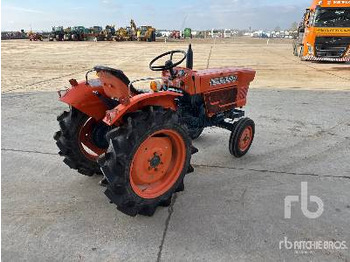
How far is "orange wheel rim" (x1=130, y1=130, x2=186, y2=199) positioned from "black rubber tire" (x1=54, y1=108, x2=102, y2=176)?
80cm

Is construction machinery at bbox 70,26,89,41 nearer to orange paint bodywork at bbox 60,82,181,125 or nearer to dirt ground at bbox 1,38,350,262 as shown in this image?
dirt ground at bbox 1,38,350,262

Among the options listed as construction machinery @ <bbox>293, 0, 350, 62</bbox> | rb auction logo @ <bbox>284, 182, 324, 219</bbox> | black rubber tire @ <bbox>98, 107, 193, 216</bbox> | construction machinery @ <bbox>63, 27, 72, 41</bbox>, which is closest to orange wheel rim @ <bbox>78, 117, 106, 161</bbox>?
black rubber tire @ <bbox>98, 107, 193, 216</bbox>

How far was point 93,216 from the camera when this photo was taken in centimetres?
276

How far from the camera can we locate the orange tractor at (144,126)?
8.14 ft

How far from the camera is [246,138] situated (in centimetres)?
407

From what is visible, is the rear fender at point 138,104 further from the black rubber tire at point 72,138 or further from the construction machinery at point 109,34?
the construction machinery at point 109,34

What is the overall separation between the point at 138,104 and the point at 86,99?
65 cm

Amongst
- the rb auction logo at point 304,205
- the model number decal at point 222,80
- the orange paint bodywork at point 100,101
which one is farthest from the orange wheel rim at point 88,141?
the rb auction logo at point 304,205

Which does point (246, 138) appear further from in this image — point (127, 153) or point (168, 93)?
point (127, 153)

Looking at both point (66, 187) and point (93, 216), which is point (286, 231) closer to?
point (93, 216)

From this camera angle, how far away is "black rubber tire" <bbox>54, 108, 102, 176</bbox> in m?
3.09

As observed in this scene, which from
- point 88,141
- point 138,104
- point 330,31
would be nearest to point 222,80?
point 138,104

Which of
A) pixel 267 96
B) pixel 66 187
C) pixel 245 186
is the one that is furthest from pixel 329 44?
pixel 66 187

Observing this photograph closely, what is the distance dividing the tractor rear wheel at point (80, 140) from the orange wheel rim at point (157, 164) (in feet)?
2.61
